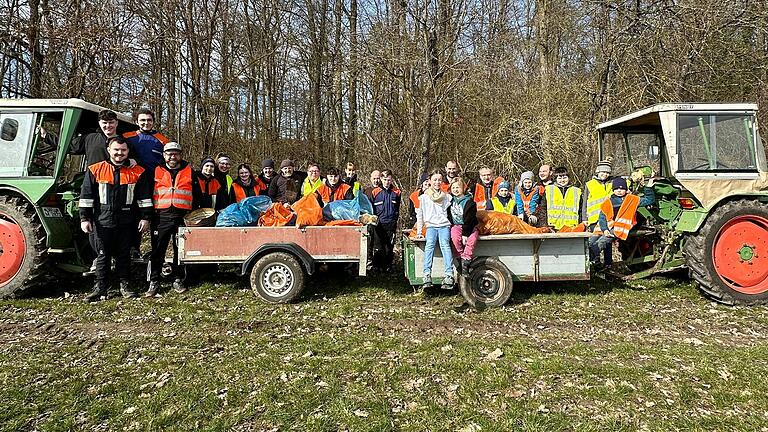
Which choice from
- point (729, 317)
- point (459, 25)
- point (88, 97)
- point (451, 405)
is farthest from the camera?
point (459, 25)

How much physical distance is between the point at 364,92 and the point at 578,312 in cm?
786

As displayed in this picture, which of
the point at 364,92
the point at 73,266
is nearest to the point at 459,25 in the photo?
the point at 364,92

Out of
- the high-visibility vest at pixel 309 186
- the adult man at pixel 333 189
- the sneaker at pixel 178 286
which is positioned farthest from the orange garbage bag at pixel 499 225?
the sneaker at pixel 178 286

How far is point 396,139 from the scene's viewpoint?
36.7 feet

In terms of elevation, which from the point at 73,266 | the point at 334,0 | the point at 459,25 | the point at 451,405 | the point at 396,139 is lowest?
the point at 451,405

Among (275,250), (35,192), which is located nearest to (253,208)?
(275,250)

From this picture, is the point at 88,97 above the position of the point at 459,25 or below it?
below

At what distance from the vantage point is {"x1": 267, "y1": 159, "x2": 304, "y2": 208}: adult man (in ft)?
23.5

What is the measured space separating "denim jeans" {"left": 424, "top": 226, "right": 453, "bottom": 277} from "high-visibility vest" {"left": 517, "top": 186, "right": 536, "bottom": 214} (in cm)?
209

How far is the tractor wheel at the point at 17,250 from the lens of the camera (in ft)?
18.8

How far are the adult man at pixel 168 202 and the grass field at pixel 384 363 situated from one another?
550 mm

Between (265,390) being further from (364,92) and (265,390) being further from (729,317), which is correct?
(364,92)

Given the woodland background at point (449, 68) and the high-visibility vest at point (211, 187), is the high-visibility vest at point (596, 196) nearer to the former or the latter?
the woodland background at point (449, 68)

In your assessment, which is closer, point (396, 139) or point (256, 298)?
point (256, 298)
